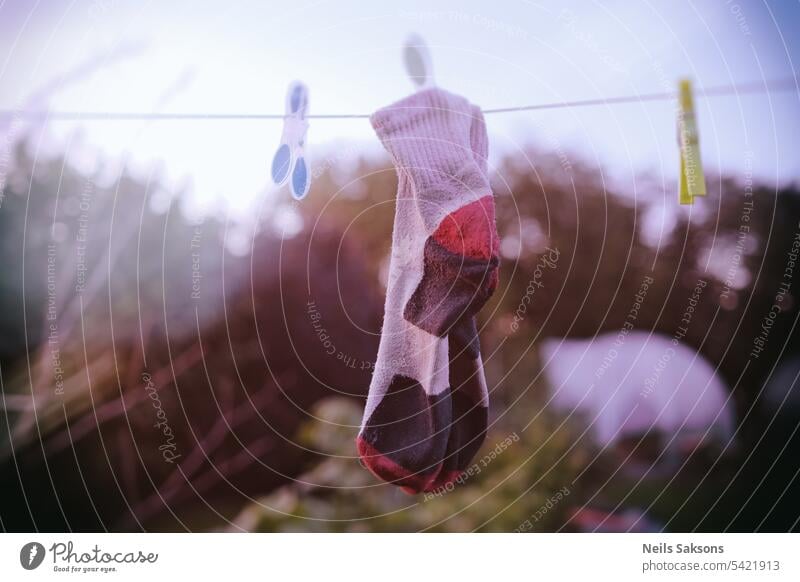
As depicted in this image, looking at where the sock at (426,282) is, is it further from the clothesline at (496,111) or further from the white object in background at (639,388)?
the white object in background at (639,388)

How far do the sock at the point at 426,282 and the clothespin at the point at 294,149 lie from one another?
4.7 inches

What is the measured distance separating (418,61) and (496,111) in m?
0.13

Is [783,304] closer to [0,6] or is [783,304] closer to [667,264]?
[667,264]

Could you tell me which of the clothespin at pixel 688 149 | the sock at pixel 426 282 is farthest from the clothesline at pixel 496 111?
the sock at pixel 426 282

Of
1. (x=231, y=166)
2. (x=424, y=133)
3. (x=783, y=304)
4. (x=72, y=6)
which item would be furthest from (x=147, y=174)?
(x=783, y=304)

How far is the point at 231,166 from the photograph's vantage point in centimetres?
92

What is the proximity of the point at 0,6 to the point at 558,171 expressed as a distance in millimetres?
893

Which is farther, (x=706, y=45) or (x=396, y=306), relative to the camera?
(x=706, y=45)

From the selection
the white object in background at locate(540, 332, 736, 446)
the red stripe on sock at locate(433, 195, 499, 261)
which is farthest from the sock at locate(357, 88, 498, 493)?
the white object in background at locate(540, 332, 736, 446)

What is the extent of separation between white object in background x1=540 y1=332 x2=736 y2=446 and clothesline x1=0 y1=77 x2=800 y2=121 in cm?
37

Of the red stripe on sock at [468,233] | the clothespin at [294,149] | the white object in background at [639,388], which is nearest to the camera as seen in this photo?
the red stripe on sock at [468,233]

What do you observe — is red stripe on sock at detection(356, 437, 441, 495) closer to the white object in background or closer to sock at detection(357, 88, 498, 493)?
sock at detection(357, 88, 498, 493)

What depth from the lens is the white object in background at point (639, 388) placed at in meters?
1.01

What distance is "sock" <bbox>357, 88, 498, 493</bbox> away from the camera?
2.38 ft
